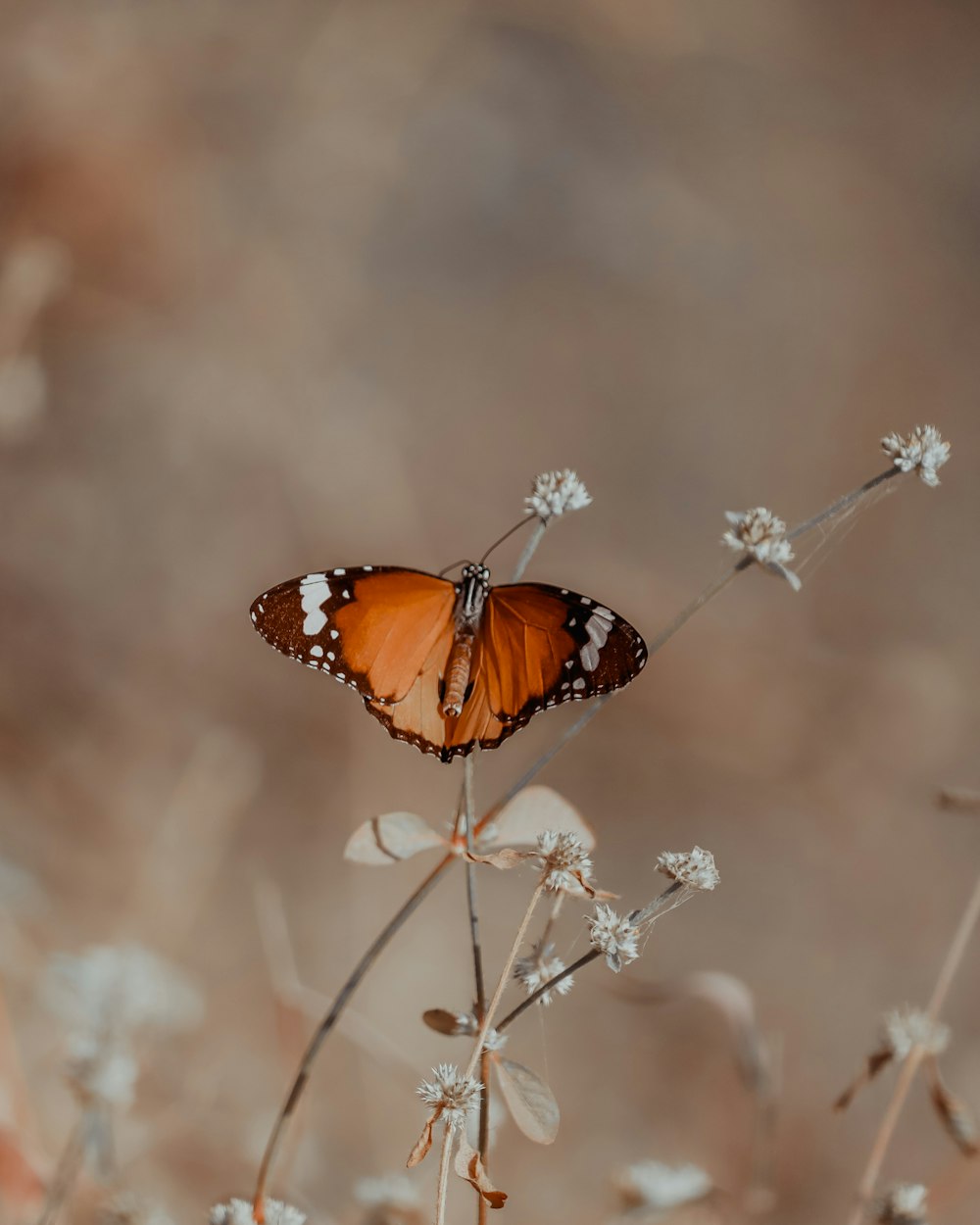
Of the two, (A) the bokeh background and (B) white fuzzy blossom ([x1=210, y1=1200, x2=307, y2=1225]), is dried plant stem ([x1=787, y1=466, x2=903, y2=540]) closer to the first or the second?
(B) white fuzzy blossom ([x1=210, y1=1200, x2=307, y2=1225])

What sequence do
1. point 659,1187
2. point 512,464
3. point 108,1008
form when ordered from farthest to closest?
point 512,464 → point 108,1008 → point 659,1187

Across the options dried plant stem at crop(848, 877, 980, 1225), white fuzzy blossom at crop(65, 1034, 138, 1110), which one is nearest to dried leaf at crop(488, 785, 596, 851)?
dried plant stem at crop(848, 877, 980, 1225)

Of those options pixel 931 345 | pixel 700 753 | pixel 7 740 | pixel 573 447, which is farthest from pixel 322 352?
pixel 931 345

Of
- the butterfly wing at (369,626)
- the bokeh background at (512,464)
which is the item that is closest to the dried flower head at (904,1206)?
the butterfly wing at (369,626)

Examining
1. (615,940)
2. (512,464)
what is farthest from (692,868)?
(512,464)

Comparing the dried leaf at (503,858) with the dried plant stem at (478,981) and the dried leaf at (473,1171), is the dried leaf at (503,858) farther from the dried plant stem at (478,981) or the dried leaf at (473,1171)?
the dried leaf at (473,1171)

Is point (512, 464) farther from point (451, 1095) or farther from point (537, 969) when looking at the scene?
point (451, 1095)

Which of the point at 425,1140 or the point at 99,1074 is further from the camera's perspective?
the point at 99,1074
